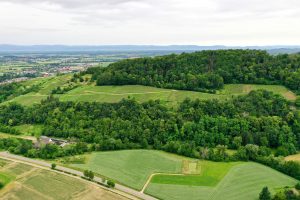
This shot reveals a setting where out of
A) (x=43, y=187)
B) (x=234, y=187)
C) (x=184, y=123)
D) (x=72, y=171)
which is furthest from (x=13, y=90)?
(x=234, y=187)

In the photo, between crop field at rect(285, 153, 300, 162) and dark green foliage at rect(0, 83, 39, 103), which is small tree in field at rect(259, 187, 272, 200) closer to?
crop field at rect(285, 153, 300, 162)

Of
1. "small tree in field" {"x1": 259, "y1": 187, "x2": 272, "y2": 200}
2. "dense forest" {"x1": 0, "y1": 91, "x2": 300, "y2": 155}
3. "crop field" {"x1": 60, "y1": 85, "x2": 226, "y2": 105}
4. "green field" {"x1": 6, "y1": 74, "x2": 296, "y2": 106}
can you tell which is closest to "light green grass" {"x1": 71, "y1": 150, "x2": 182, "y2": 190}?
"dense forest" {"x1": 0, "y1": 91, "x2": 300, "y2": 155}

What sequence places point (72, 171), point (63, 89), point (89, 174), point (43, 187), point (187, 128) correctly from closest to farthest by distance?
1. point (43, 187)
2. point (89, 174)
3. point (72, 171)
4. point (187, 128)
5. point (63, 89)

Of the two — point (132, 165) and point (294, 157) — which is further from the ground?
point (294, 157)

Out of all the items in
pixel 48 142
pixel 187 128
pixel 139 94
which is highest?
pixel 139 94

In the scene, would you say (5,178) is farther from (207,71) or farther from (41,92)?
(207,71)

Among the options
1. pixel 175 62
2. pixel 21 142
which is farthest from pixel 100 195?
pixel 175 62
